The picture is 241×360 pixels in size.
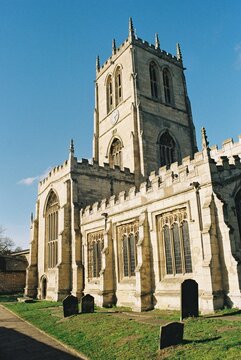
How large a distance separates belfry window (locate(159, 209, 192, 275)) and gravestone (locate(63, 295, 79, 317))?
186 inches

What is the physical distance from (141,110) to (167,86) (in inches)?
298

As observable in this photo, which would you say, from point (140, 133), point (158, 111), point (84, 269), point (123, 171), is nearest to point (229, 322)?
point (84, 269)

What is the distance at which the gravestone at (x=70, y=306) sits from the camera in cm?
1484

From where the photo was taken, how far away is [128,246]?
60.9ft

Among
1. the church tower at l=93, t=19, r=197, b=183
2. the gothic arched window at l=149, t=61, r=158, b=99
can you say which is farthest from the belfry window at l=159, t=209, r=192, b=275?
the gothic arched window at l=149, t=61, r=158, b=99

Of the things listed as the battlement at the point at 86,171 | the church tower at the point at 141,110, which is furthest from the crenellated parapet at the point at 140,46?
the battlement at the point at 86,171

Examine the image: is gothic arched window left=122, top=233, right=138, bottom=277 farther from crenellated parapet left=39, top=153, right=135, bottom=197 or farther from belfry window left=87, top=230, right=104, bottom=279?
crenellated parapet left=39, top=153, right=135, bottom=197

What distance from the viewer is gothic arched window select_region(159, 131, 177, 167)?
31312mm

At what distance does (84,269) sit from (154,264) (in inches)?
303

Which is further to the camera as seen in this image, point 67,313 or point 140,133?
point 140,133

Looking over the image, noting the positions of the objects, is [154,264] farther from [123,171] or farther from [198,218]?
[123,171]

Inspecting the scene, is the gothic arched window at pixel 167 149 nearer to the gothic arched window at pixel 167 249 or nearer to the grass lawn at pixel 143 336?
the gothic arched window at pixel 167 249

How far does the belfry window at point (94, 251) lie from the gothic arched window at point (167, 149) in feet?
39.6

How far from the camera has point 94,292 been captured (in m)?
20.3
